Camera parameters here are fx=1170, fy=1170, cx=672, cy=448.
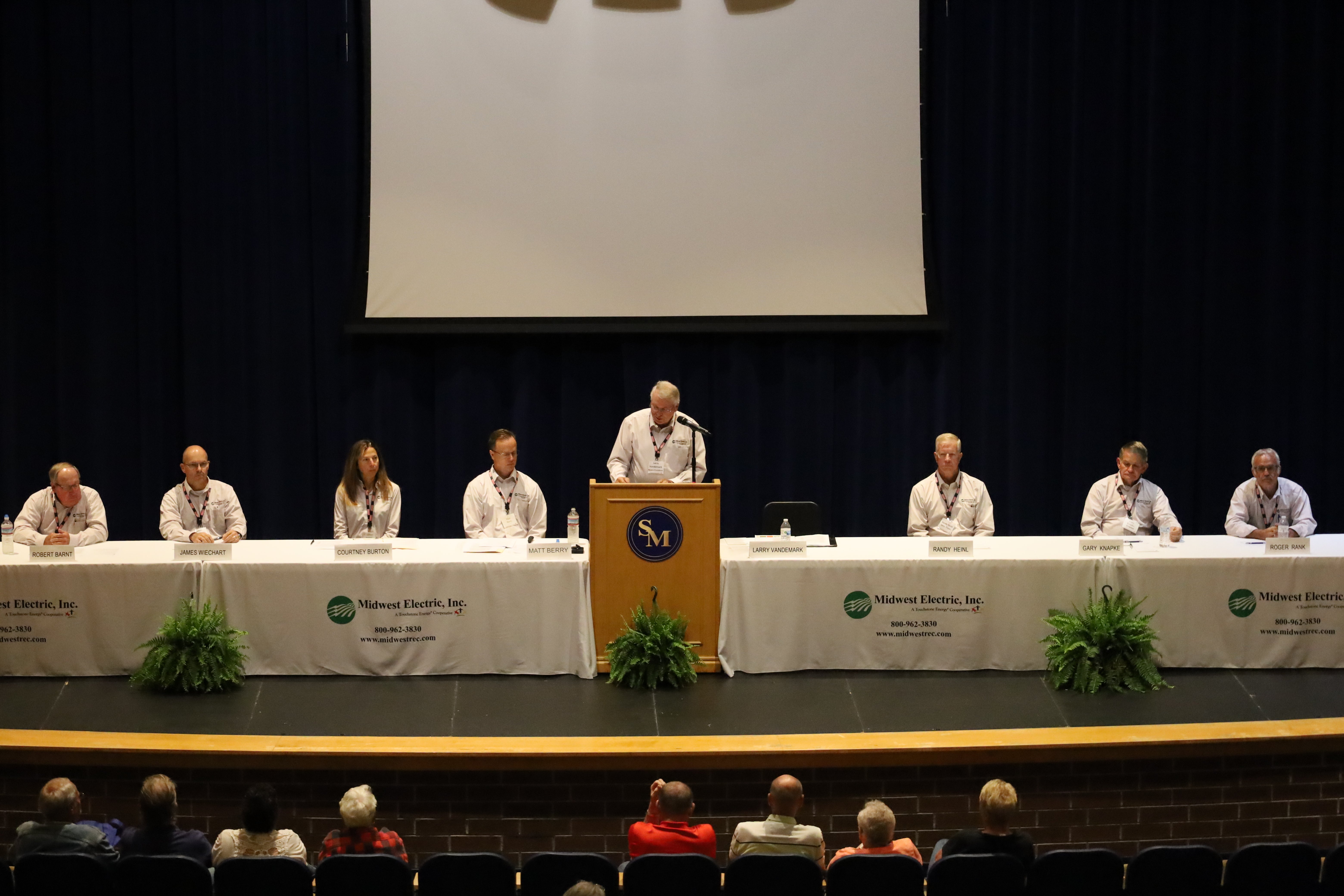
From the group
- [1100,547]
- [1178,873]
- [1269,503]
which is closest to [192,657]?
[1178,873]

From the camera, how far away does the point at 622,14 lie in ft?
27.0

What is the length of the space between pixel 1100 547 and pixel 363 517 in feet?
13.2

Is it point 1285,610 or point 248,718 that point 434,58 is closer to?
point 248,718

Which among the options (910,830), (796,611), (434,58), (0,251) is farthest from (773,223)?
(0,251)

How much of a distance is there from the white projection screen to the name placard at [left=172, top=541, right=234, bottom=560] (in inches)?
119

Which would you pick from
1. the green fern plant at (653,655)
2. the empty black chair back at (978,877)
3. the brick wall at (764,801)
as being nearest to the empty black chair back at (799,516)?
the green fern plant at (653,655)

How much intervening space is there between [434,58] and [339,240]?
1470 millimetres

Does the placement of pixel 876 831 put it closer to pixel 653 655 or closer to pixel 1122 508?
pixel 653 655

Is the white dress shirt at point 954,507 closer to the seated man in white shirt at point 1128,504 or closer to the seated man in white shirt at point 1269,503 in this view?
the seated man in white shirt at point 1128,504

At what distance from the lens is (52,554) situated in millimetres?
5738

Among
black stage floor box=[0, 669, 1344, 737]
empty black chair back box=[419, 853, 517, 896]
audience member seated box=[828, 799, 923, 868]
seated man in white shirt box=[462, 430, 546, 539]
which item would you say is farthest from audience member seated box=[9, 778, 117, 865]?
seated man in white shirt box=[462, 430, 546, 539]

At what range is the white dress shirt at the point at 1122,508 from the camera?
6762 mm

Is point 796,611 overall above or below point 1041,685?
above

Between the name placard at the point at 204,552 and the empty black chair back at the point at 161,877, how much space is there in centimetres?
239
